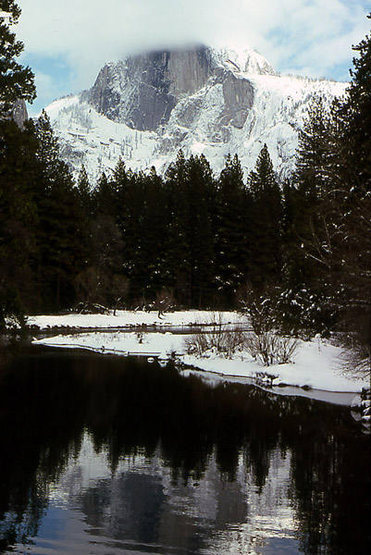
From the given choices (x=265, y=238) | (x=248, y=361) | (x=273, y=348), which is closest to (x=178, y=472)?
(x=273, y=348)

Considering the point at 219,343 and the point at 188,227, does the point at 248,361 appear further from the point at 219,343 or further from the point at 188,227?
the point at 188,227

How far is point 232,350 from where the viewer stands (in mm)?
27953


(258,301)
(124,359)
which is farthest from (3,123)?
(258,301)

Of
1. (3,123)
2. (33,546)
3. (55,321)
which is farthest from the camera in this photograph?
(55,321)

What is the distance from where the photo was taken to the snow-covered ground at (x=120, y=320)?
4588 centimetres

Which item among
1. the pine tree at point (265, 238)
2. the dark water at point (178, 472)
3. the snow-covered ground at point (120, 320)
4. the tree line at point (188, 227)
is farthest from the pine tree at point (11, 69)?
the pine tree at point (265, 238)

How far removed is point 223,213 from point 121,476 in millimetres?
55743

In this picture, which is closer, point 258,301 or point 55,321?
point 258,301

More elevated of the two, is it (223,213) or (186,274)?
(223,213)

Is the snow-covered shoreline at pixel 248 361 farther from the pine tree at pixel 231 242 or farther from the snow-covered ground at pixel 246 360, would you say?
the pine tree at pixel 231 242

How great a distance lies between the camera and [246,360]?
88.6 feet

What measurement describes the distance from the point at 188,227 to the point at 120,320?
64.7 feet

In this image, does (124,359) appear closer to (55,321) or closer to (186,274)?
(55,321)

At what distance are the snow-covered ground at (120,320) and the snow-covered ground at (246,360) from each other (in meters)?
8.35
